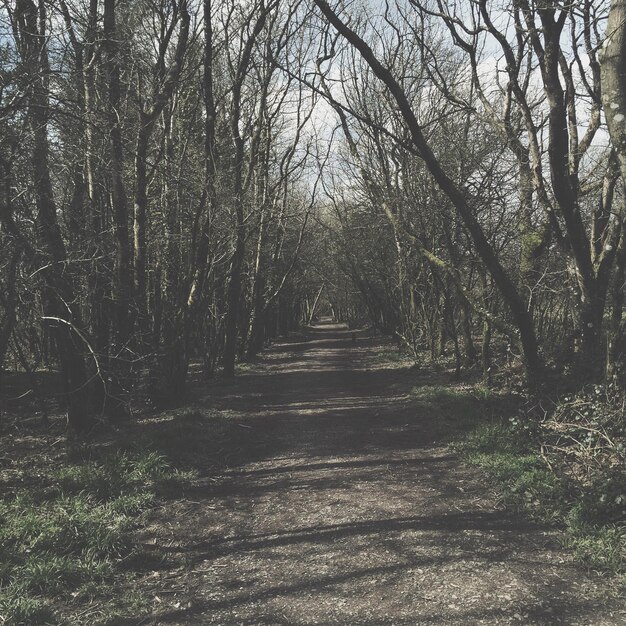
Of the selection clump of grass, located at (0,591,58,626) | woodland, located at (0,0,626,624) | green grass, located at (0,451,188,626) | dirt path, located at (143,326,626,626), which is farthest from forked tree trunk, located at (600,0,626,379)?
clump of grass, located at (0,591,58,626)

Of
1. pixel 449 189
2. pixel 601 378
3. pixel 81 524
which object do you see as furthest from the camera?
pixel 449 189

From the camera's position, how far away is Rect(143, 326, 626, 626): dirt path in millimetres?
3443

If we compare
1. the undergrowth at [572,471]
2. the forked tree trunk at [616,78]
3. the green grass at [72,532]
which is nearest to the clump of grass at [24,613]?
the green grass at [72,532]

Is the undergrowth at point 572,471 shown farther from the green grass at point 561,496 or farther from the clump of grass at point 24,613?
the clump of grass at point 24,613

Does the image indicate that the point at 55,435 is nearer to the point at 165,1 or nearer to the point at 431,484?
the point at 431,484

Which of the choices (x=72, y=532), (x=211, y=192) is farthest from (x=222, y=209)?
(x=72, y=532)

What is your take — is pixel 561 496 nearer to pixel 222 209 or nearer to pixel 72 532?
pixel 72 532

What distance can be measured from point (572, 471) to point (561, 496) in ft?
2.10

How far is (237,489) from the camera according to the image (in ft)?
19.3

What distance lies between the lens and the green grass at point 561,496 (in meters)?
4.05

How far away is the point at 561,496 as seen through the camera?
496 centimetres

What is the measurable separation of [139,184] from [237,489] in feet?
19.0

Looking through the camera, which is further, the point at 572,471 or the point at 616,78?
the point at 572,471

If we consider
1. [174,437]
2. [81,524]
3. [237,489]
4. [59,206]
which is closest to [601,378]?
[237,489]
